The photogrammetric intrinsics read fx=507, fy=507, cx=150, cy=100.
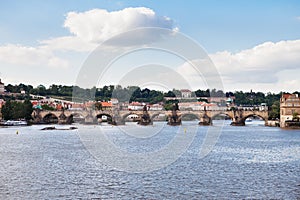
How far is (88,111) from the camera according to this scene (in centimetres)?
13638

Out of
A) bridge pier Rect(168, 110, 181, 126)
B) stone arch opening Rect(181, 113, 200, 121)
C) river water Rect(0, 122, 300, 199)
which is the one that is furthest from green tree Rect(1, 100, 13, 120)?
river water Rect(0, 122, 300, 199)

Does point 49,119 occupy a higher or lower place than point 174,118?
lower

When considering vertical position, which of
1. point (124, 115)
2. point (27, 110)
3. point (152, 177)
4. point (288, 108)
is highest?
point (288, 108)

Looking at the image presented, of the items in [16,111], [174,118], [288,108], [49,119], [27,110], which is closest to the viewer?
[288,108]

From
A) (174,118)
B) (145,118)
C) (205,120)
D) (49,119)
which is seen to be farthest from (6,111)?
(205,120)

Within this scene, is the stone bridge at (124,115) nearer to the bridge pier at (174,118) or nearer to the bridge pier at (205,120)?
the bridge pier at (205,120)

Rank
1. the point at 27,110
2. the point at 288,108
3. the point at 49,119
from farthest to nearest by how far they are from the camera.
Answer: the point at 49,119 → the point at 27,110 → the point at 288,108

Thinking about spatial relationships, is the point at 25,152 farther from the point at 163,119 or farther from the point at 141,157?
the point at 163,119

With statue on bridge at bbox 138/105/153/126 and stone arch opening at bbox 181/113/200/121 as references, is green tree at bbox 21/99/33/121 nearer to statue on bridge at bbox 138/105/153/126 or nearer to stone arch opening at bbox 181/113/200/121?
statue on bridge at bbox 138/105/153/126

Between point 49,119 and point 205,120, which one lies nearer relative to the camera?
point 205,120

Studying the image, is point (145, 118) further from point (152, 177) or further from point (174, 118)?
point (152, 177)

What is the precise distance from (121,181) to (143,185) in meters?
1.90

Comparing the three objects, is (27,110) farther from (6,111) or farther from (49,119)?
(49,119)

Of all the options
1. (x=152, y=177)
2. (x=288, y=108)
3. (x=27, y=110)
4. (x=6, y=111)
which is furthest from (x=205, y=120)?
(x=152, y=177)
